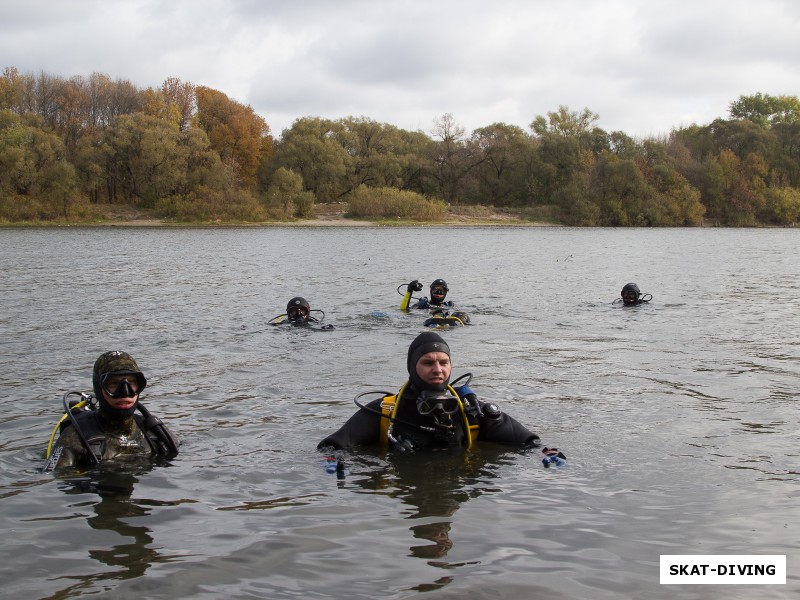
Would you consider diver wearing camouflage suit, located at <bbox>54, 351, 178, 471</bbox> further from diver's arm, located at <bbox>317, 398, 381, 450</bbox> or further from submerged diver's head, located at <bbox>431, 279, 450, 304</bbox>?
submerged diver's head, located at <bbox>431, 279, 450, 304</bbox>

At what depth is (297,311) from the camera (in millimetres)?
15172

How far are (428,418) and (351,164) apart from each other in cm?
7829

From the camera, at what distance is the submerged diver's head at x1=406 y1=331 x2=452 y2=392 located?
6.79 metres

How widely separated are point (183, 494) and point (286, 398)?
141 inches

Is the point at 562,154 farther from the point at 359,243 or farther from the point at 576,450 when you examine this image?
the point at 576,450

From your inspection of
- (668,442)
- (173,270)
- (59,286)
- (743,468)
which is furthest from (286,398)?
(173,270)

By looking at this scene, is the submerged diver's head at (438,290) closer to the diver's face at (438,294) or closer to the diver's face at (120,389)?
the diver's face at (438,294)

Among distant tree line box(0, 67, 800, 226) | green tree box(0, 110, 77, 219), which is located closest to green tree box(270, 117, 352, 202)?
distant tree line box(0, 67, 800, 226)

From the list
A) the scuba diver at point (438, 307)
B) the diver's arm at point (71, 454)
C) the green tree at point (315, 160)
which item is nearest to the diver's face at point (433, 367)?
the diver's arm at point (71, 454)

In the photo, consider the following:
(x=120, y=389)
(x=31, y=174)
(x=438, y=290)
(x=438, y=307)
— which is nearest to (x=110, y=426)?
(x=120, y=389)

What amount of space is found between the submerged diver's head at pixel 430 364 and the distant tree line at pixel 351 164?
6318 centimetres

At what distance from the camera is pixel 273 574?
4.89 meters

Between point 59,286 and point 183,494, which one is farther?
point 59,286

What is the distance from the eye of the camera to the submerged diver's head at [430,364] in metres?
6.79
